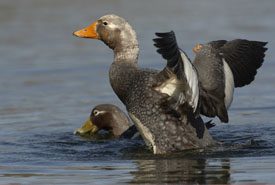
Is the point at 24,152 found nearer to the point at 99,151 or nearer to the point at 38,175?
the point at 99,151

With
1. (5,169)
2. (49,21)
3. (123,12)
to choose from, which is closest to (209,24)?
(123,12)

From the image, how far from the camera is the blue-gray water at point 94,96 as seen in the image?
7754mm

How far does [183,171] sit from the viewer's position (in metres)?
7.60

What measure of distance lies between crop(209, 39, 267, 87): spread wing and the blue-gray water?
0.91 meters

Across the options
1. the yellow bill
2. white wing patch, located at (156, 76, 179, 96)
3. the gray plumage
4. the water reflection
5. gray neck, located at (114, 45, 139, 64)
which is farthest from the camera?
the yellow bill

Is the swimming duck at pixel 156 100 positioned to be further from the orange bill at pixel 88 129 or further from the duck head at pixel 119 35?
the orange bill at pixel 88 129

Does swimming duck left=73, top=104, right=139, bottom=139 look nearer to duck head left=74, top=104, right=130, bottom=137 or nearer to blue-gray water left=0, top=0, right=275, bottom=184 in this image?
duck head left=74, top=104, right=130, bottom=137

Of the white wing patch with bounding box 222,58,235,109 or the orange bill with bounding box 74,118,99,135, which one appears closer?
the white wing patch with bounding box 222,58,235,109

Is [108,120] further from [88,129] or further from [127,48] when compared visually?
[127,48]

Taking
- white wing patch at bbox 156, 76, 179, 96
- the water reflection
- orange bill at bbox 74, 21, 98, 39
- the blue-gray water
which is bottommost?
the blue-gray water

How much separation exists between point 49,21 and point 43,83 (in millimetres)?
5789

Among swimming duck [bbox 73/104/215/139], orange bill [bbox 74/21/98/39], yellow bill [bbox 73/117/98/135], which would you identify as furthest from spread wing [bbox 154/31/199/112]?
swimming duck [bbox 73/104/215/139]

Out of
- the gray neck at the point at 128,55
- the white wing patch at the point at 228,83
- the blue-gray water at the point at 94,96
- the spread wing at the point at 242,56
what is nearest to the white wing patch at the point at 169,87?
the gray neck at the point at 128,55

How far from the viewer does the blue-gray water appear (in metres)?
7.75
